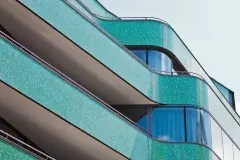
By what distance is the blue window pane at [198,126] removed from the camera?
2016cm

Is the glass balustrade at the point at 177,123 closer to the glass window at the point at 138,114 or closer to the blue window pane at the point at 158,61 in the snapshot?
the glass window at the point at 138,114

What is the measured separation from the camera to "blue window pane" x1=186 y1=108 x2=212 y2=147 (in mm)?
20156

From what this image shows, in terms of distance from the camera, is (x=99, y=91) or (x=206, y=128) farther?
(x=206, y=128)

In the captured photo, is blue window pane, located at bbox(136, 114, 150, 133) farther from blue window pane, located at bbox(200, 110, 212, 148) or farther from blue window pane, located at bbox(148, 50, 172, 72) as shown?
blue window pane, located at bbox(148, 50, 172, 72)

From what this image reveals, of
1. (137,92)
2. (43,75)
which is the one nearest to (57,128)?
(43,75)

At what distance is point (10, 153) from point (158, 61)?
1025 centimetres

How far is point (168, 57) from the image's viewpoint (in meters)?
22.8

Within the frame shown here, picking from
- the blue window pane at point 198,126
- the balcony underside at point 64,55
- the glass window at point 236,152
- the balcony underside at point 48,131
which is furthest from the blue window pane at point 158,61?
the balcony underside at point 48,131

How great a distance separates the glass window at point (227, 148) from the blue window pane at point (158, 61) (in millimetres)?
3829

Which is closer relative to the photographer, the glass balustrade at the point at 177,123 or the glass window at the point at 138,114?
the glass balustrade at the point at 177,123

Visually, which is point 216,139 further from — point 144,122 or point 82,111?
point 82,111

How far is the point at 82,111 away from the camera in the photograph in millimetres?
16812

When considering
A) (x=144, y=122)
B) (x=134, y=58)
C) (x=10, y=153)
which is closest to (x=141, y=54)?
(x=134, y=58)

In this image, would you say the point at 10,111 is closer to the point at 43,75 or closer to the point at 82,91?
the point at 43,75
